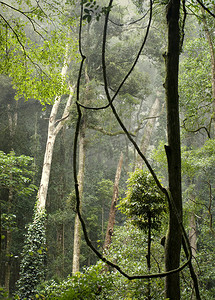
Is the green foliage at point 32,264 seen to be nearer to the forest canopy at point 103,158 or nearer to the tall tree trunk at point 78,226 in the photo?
the forest canopy at point 103,158

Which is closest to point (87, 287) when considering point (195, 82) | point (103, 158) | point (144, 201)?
point (144, 201)

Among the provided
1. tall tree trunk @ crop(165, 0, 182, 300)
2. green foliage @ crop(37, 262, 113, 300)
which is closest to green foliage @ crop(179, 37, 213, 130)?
green foliage @ crop(37, 262, 113, 300)

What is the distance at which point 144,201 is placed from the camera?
4.14 metres

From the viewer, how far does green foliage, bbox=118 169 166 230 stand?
4055 millimetres

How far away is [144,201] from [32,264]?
582cm

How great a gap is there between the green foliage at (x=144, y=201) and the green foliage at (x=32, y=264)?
4.47 m

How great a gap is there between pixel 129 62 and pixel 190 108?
18.8 feet

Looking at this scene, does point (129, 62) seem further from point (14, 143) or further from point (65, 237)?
point (65, 237)

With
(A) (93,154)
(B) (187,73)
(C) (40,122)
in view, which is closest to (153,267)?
(B) (187,73)

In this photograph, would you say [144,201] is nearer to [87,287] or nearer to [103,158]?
[87,287]

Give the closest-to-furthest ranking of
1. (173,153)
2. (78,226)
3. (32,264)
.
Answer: (173,153)
(32,264)
(78,226)

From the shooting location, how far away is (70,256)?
44.8ft

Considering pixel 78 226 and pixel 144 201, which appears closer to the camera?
pixel 144 201

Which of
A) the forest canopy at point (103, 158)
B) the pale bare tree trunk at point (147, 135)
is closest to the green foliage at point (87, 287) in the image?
the forest canopy at point (103, 158)
